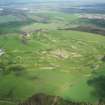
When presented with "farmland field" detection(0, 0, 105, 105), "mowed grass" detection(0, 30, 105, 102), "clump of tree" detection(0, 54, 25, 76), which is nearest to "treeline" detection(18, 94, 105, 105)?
"farmland field" detection(0, 0, 105, 105)

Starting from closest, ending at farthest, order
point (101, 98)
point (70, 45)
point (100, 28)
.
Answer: point (101, 98) < point (70, 45) < point (100, 28)

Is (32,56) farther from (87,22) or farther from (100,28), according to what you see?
(87,22)

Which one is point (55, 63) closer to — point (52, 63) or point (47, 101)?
point (52, 63)

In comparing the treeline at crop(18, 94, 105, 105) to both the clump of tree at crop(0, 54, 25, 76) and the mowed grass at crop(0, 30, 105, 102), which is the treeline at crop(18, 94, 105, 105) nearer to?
the mowed grass at crop(0, 30, 105, 102)

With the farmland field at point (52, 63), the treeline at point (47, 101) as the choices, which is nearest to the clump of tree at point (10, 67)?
the farmland field at point (52, 63)

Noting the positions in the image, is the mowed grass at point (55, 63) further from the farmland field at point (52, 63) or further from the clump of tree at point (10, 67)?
the clump of tree at point (10, 67)

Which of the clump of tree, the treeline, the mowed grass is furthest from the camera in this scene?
the clump of tree

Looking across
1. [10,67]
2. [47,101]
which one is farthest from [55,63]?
[47,101]

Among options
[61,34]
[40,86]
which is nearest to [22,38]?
[61,34]
